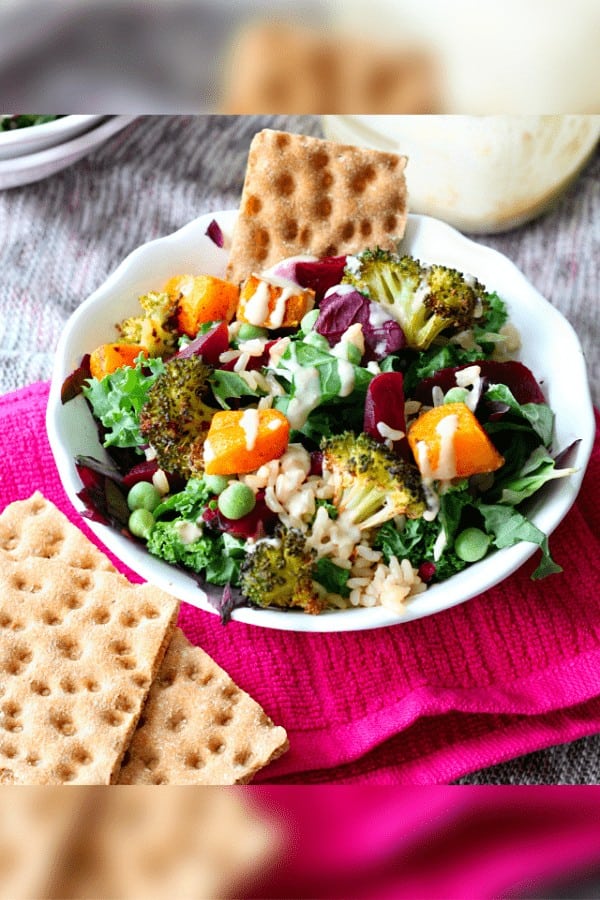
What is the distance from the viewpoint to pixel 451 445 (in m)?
1.08

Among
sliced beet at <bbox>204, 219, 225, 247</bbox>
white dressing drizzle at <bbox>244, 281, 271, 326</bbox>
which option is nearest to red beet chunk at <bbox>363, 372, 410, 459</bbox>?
white dressing drizzle at <bbox>244, 281, 271, 326</bbox>

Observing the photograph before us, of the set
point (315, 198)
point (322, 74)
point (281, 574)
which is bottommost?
point (281, 574)

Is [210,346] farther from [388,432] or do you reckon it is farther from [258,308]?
[388,432]

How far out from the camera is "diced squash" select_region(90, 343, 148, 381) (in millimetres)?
1265

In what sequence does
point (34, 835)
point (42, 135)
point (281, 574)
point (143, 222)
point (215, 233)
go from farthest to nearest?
point (143, 222) < point (42, 135) < point (215, 233) < point (281, 574) < point (34, 835)

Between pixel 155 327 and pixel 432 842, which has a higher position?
pixel 432 842

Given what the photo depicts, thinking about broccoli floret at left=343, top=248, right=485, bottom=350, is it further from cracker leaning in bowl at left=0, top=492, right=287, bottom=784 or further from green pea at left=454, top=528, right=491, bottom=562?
cracker leaning in bowl at left=0, top=492, right=287, bottom=784

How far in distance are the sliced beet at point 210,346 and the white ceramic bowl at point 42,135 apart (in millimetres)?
608

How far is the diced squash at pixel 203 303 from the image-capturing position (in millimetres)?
1314

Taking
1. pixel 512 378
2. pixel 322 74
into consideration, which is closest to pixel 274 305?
pixel 512 378

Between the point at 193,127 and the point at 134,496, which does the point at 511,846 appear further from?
the point at 193,127

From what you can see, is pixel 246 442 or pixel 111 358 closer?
pixel 246 442

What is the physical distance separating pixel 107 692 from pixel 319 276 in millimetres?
628

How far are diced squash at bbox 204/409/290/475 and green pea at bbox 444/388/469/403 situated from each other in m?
0.20
